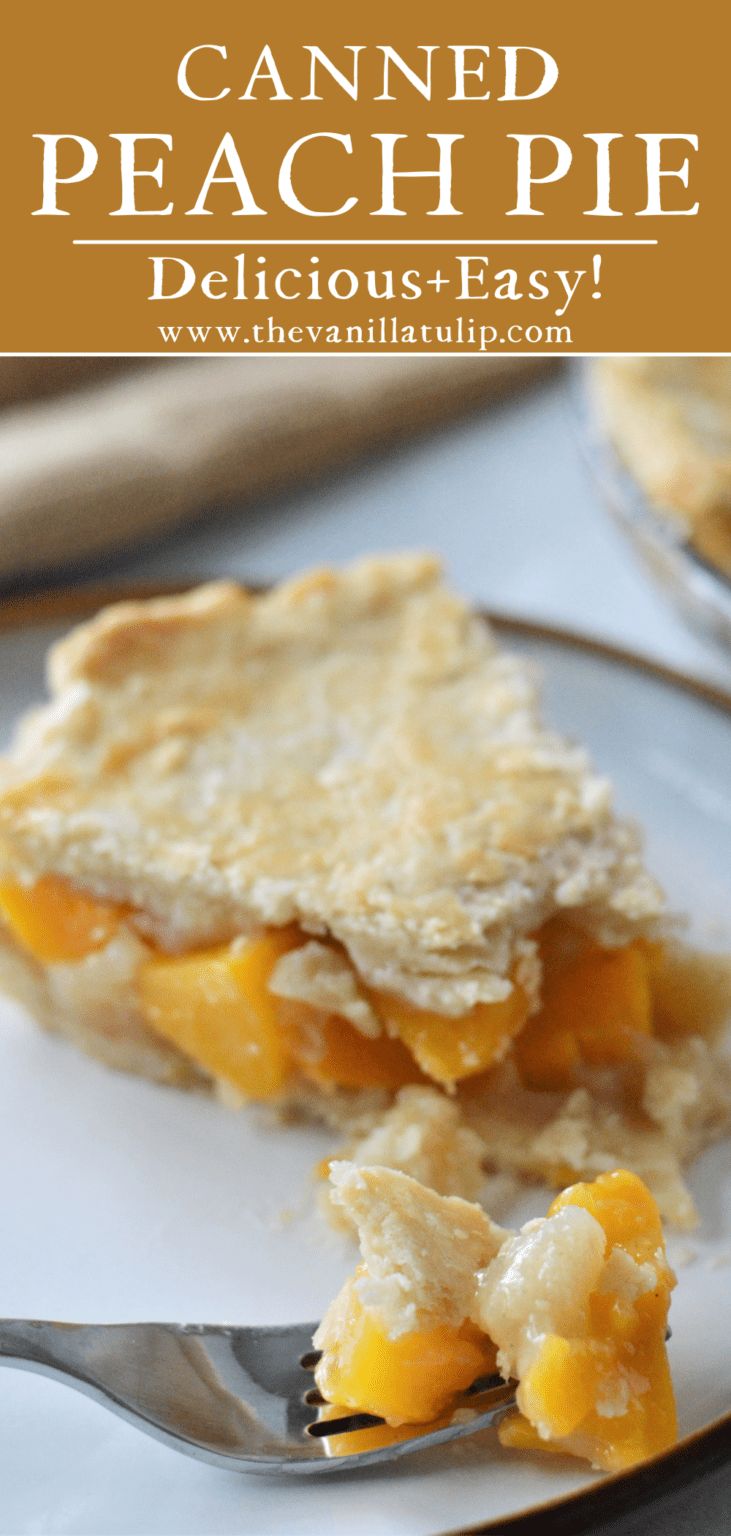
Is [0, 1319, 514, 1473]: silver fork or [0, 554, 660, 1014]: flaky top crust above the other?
[0, 554, 660, 1014]: flaky top crust

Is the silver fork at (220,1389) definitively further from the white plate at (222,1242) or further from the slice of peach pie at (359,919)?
the slice of peach pie at (359,919)

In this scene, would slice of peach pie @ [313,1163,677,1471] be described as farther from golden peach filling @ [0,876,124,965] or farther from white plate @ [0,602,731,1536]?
golden peach filling @ [0,876,124,965]

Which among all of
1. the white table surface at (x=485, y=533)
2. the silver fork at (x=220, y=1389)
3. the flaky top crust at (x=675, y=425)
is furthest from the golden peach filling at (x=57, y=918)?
the flaky top crust at (x=675, y=425)
